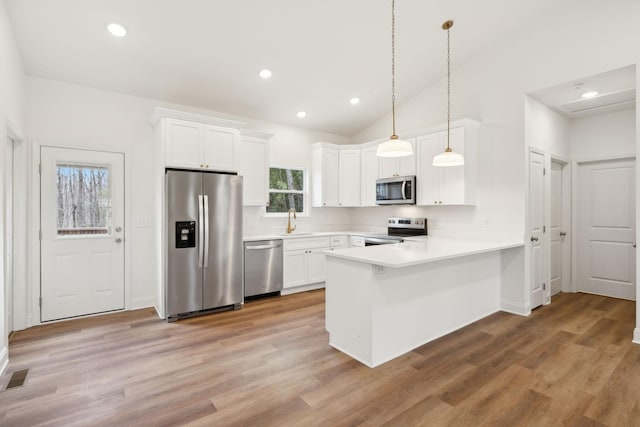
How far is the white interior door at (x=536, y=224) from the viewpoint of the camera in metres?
4.11

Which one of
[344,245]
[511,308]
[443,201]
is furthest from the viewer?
[344,245]

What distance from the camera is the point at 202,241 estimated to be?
396 cm

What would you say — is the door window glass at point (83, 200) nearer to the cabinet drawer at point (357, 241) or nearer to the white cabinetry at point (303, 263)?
the white cabinetry at point (303, 263)

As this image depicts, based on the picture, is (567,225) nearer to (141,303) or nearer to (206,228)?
(206,228)

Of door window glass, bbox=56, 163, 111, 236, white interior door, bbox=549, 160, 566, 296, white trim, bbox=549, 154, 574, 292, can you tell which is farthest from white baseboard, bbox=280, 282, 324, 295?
white trim, bbox=549, 154, 574, 292

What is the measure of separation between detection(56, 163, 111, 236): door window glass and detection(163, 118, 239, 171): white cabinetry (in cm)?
93

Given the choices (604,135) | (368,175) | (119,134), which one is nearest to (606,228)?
(604,135)

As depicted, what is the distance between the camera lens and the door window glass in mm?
3812

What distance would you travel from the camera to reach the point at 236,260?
168 inches

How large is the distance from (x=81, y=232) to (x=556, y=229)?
6.46 metres

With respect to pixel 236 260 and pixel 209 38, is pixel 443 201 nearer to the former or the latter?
pixel 236 260

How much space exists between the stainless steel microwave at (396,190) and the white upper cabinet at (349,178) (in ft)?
1.70

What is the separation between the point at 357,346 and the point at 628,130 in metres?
4.85

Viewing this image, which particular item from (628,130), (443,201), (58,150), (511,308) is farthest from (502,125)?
(58,150)
